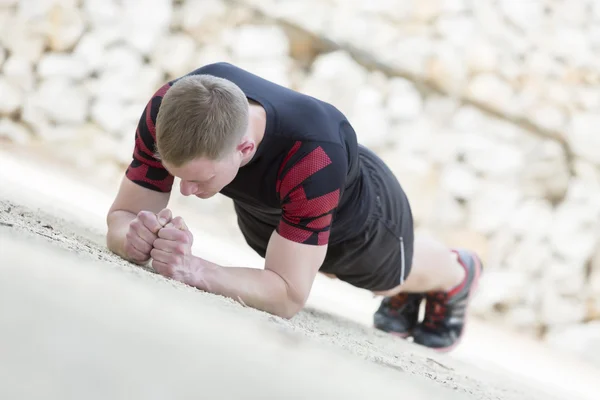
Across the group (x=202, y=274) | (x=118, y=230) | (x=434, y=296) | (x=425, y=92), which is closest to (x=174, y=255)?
(x=202, y=274)

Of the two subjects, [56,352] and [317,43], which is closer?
[56,352]

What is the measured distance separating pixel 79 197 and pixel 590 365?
2.41 m

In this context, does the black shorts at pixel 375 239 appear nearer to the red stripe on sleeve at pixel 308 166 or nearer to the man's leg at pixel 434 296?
the man's leg at pixel 434 296

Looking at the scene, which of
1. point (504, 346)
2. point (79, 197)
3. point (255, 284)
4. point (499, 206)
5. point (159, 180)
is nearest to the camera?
point (255, 284)

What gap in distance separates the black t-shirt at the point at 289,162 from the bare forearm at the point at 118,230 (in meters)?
0.07

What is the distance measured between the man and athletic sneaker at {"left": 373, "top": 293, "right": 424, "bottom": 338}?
49cm

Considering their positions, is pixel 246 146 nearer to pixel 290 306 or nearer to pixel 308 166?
pixel 308 166

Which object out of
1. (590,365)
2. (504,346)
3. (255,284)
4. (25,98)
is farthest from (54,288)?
(25,98)

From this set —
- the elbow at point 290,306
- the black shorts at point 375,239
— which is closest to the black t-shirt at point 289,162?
the elbow at point 290,306

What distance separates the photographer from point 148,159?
158cm

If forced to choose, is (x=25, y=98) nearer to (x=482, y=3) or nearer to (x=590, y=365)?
(x=482, y=3)

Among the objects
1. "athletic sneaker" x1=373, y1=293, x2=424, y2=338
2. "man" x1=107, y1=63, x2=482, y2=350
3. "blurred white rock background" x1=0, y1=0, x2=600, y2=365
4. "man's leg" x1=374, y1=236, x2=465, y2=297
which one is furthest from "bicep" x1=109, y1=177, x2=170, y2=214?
"blurred white rock background" x1=0, y1=0, x2=600, y2=365

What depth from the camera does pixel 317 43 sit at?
14.6 ft

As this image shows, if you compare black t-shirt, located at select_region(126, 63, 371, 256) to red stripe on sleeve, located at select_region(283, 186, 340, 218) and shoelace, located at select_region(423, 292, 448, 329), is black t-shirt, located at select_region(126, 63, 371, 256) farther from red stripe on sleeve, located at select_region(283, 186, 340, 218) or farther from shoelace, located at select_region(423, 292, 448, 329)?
shoelace, located at select_region(423, 292, 448, 329)
